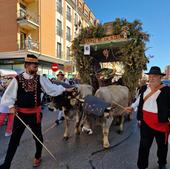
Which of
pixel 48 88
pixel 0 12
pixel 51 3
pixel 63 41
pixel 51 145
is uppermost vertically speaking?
pixel 51 3

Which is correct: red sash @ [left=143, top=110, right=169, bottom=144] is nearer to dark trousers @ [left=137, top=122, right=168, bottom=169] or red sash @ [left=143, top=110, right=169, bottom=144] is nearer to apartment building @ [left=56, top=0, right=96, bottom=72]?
dark trousers @ [left=137, top=122, right=168, bottom=169]

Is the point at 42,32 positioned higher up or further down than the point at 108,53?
higher up

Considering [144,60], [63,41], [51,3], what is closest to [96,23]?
[144,60]

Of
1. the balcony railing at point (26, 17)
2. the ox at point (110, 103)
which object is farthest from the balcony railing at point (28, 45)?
the ox at point (110, 103)

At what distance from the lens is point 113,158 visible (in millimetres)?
4340

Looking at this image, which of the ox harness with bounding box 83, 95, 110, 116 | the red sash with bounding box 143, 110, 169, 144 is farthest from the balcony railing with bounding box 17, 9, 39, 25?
the red sash with bounding box 143, 110, 169, 144

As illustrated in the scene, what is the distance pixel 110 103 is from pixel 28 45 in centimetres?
1644

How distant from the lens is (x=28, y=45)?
1975 cm

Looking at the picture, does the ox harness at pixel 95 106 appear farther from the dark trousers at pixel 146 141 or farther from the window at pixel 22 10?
the window at pixel 22 10

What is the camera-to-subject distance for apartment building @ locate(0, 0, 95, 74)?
20094 millimetres

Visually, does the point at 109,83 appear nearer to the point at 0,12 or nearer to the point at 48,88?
the point at 48,88

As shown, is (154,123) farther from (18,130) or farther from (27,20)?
(27,20)

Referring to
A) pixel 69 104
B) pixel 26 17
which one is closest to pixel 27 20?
pixel 26 17

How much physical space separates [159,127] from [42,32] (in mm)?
21150
